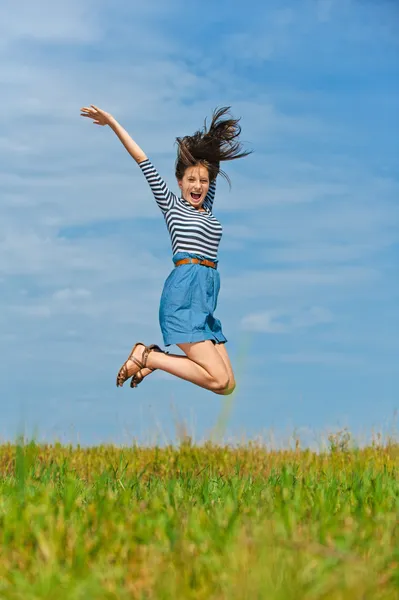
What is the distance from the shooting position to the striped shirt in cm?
789

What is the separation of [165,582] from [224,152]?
6.10m

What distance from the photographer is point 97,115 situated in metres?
7.85

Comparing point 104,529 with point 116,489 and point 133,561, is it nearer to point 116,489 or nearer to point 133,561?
point 133,561

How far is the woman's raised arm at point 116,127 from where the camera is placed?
25.7ft

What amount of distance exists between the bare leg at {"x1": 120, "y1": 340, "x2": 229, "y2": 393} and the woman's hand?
227cm

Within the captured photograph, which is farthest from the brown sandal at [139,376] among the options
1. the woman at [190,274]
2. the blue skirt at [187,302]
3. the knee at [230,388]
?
the knee at [230,388]

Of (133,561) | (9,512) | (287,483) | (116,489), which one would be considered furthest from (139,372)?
(133,561)

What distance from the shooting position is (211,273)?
7902 mm

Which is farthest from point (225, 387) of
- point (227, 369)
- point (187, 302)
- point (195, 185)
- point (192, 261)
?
point (195, 185)

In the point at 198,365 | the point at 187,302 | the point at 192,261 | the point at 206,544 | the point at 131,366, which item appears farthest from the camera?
the point at 131,366

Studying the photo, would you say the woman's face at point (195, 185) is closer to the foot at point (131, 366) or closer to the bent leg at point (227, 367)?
the bent leg at point (227, 367)

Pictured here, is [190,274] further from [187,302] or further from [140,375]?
[140,375]

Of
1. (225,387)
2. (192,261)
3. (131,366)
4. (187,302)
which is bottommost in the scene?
(225,387)

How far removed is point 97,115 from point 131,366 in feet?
8.18
